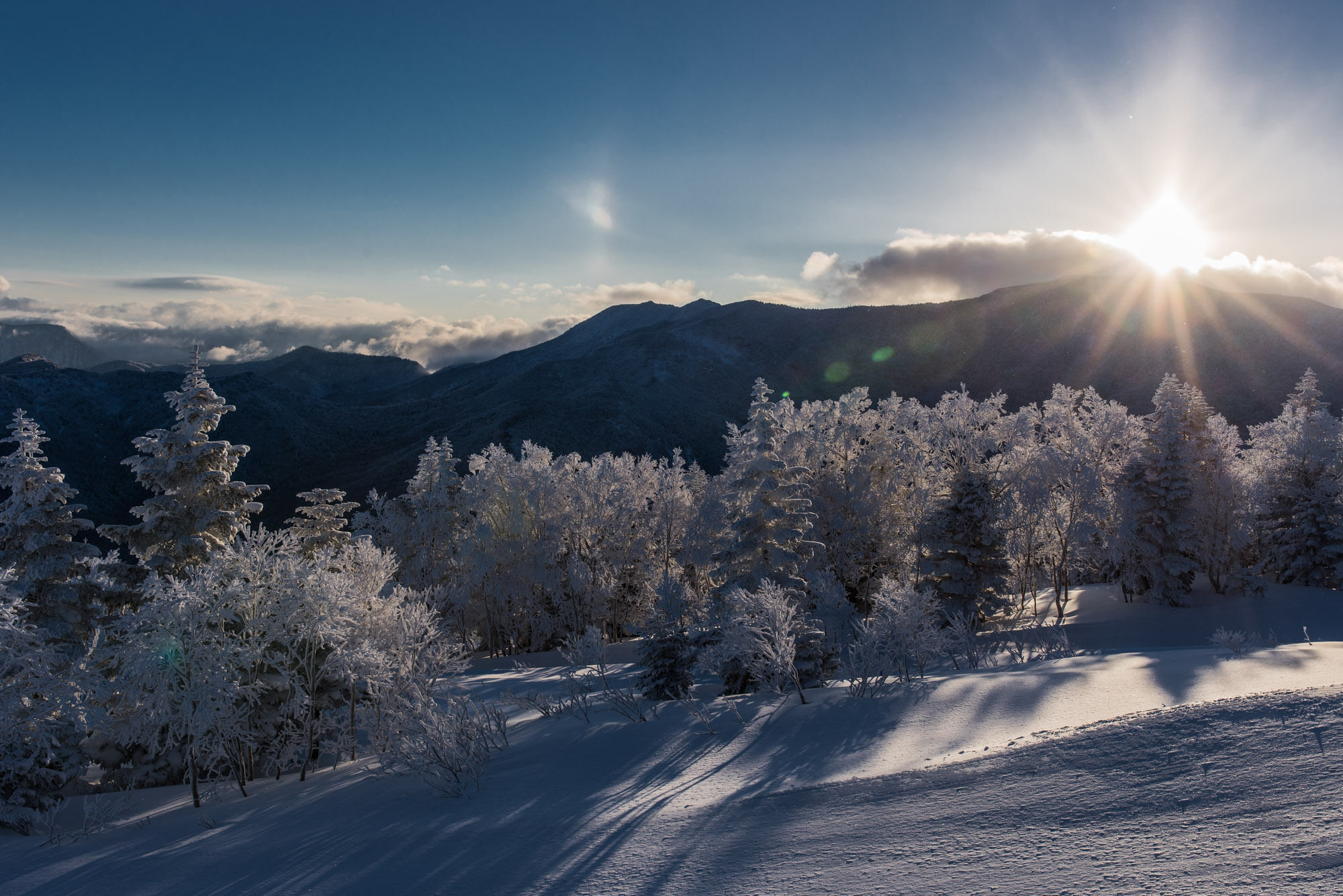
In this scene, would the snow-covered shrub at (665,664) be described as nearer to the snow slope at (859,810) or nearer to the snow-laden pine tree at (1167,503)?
the snow slope at (859,810)

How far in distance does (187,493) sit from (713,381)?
13901cm

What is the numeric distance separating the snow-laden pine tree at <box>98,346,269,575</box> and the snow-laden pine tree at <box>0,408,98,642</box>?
1013 mm

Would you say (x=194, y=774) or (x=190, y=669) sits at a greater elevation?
(x=190, y=669)

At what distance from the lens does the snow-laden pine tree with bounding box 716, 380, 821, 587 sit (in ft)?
71.8

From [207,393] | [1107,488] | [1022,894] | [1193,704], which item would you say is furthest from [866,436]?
[1022,894]

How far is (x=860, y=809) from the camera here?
6.97 metres

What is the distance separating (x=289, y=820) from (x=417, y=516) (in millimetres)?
28925

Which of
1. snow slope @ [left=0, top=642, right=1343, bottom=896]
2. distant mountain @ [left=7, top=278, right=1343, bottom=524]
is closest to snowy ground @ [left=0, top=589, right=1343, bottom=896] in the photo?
snow slope @ [left=0, top=642, right=1343, bottom=896]

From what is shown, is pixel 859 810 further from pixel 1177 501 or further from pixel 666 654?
pixel 1177 501

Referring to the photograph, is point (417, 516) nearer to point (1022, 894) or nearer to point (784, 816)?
point (784, 816)

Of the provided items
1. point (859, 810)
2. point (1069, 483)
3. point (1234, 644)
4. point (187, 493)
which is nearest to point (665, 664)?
point (859, 810)

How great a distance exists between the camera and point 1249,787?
5871 mm

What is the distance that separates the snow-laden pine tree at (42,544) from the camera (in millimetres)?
16938

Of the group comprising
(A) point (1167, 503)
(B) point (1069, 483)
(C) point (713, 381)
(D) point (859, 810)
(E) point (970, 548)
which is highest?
(C) point (713, 381)
